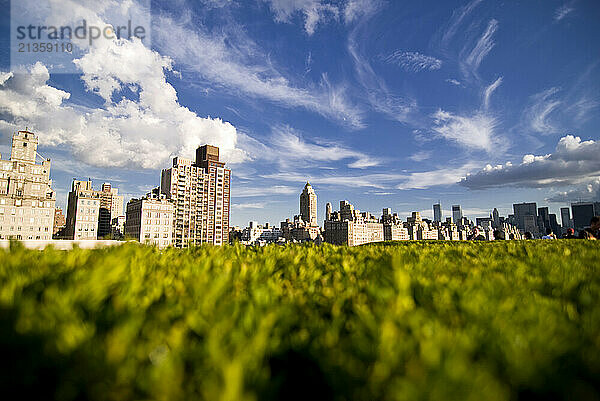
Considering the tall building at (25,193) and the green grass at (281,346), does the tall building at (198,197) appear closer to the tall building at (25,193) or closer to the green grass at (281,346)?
the tall building at (25,193)

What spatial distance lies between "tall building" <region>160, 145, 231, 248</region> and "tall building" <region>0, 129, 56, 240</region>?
159 feet

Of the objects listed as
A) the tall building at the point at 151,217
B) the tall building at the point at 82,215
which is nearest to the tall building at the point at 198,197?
the tall building at the point at 151,217

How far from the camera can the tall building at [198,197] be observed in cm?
14950

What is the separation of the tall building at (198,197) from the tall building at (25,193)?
4839 centimetres

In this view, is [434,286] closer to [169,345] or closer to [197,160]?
[169,345]

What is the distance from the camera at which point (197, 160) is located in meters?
192

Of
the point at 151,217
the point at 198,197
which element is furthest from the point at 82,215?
the point at 198,197

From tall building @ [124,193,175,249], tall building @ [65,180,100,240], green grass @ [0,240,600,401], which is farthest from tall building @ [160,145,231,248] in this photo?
green grass @ [0,240,600,401]

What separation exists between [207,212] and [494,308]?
168329 millimetres

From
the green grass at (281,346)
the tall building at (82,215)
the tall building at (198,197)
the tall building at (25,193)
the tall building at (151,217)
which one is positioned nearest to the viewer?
the green grass at (281,346)

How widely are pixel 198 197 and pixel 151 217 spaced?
3380cm

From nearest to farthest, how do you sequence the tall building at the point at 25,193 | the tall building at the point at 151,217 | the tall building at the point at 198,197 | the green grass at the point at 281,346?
the green grass at the point at 281,346 → the tall building at the point at 25,193 → the tall building at the point at 151,217 → the tall building at the point at 198,197

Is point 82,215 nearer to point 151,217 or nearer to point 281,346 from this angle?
point 151,217

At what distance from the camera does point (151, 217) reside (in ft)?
422
